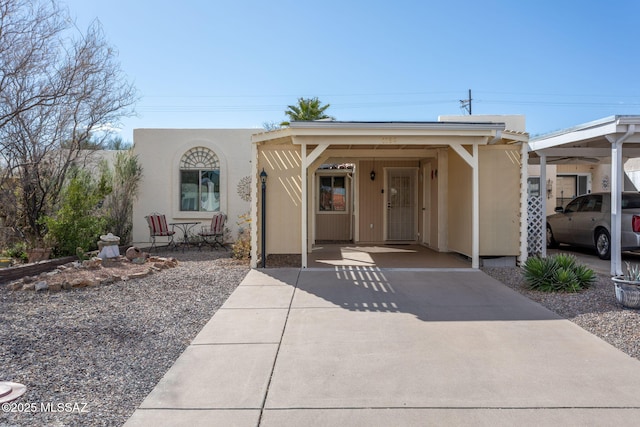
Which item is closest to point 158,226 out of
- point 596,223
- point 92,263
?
point 92,263

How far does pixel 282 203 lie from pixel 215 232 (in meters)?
3.71

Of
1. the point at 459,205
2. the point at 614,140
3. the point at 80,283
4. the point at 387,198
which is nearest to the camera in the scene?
the point at 80,283

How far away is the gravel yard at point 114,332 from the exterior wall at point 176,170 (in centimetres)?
514

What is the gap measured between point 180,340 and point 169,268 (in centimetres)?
449

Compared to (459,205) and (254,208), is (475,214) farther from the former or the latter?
(254,208)

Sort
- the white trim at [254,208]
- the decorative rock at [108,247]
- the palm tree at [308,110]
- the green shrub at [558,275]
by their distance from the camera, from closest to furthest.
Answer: the green shrub at [558,275]
the white trim at [254,208]
the decorative rock at [108,247]
the palm tree at [308,110]

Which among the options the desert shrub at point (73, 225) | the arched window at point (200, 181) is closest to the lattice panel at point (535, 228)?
the arched window at point (200, 181)

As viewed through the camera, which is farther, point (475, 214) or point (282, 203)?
point (282, 203)

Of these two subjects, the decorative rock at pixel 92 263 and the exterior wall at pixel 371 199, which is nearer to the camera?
the decorative rock at pixel 92 263

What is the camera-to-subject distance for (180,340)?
15.2 ft

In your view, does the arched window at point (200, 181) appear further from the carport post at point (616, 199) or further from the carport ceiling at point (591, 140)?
the carport post at point (616, 199)

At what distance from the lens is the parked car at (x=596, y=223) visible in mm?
9203

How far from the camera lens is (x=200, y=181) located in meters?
13.1

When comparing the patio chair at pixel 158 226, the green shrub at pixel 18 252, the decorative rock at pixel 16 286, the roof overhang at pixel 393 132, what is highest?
the roof overhang at pixel 393 132
